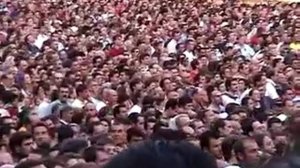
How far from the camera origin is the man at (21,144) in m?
5.84

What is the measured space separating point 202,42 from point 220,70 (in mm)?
2819

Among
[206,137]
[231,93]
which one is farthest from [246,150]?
[231,93]

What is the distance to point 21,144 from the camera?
594cm

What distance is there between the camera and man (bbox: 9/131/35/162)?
5.84m

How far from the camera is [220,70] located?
35.9 ft

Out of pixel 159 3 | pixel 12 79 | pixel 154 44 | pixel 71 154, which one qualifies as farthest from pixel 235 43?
pixel 71 154

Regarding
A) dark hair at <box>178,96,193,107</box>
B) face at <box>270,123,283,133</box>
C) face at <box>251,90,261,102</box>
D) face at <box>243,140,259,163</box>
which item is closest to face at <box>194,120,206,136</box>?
face at <box>270,123,283,133</box>

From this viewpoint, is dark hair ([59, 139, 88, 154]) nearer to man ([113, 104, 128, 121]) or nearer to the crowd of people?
the crowd of people

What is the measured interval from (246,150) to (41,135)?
1540 mm

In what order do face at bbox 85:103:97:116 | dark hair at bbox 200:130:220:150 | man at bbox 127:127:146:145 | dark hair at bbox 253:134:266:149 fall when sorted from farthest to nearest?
face at bbox 85:103:97:116 → man at bbox 127:127:146:145 → dark hair at bbox 200:130:220:150 → dark hair at bbox 253:134:266:149

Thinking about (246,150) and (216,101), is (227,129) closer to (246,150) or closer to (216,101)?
(246,150)

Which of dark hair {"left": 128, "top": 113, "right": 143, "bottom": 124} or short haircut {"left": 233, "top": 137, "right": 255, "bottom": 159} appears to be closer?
short haircut {"left": 233, "top": 137, "right": 255, "bottom": 159}

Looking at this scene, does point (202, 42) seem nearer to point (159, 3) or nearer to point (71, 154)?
point (159, 3)

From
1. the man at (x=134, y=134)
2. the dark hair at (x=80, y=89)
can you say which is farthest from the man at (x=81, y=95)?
the man at (x=134, y=134)
